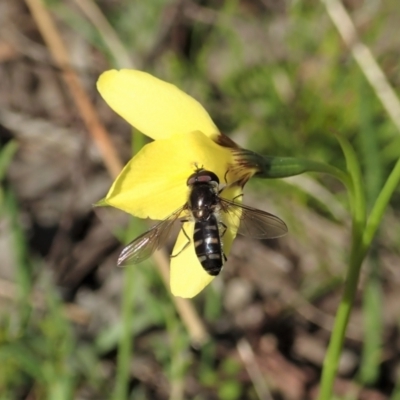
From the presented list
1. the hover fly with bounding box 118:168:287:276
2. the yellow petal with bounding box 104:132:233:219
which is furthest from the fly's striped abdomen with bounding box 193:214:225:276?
the yellow petal with bounding box 104:132:233:219

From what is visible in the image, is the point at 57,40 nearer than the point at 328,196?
No

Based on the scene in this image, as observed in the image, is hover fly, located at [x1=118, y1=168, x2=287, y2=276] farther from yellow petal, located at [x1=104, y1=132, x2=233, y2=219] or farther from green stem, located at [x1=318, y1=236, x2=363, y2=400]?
green stem, located at [x1=318, y1=236, x2=363, y2=400]

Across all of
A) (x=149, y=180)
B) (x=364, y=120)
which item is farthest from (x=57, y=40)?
(x=149, y=180)

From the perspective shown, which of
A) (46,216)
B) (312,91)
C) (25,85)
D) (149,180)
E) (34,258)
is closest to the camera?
(149,180)

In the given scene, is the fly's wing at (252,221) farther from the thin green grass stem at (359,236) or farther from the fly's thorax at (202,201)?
the thin green grass stem at (359,236)

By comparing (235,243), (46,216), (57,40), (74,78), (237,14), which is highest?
(237,14)

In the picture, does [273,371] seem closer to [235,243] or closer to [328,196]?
[235,243]

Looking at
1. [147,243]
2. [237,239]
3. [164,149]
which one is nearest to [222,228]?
[147,243]

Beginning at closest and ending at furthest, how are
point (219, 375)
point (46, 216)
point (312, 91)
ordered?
point (219, 375)
point (46, 216)
point (312, 91)
